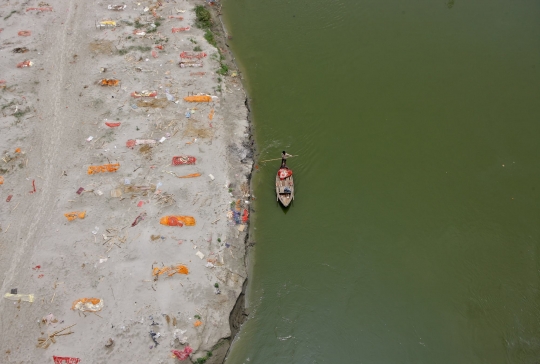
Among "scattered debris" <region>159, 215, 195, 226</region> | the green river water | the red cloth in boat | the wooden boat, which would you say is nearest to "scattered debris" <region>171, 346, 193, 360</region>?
the green river water

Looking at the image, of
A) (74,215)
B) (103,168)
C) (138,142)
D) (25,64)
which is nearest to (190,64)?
(138,142)

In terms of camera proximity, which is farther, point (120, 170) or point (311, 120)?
point (311, 120)

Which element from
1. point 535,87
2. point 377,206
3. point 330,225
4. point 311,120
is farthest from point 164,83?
point 535,87

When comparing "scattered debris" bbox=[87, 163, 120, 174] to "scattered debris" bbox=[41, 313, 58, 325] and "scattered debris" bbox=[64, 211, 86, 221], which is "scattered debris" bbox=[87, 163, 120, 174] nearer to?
"scattered debris" bbox=[64, 211, 86, 221]

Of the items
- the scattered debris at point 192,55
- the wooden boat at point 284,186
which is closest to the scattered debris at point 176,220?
the wooden boat at point 284,186

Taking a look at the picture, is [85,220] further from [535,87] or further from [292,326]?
[535,87]

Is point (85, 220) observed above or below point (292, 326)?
above

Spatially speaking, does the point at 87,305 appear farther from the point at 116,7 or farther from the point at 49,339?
the point at 116,7
